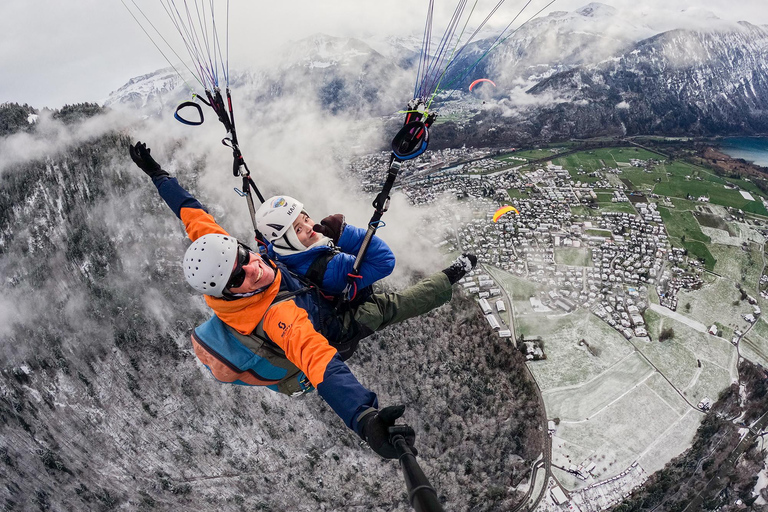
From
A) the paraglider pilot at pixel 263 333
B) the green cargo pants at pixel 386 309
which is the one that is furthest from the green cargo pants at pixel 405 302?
the paraglider pilot at pixel 263 333

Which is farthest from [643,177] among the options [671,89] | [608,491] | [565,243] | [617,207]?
[671,89]

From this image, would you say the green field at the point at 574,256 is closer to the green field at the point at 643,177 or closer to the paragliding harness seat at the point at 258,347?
the green field at the point at 643,177

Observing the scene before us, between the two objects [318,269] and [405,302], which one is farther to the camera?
[405,302]

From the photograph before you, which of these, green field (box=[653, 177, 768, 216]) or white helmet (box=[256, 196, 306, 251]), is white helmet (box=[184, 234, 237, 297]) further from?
green field (box=[653, 177, 768, 216])

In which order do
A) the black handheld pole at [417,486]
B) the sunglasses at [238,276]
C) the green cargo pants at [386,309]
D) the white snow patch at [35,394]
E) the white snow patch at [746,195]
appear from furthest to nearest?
the white snow patch at [746,195] < the white snow patch at [35,394] < the green cargo pants at [386,309] < the sunglasses at [238,276] < the black handheld pole at [417,486]

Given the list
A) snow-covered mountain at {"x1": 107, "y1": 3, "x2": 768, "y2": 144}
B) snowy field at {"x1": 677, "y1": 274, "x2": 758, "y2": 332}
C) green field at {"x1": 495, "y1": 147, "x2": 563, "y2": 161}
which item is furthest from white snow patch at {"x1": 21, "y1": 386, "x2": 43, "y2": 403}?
snow-covered mountain at {"x1": 107, "y1": 3, "x2": 768, "y2": 144}

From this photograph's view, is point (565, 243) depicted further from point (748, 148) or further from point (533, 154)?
point (748, 148)

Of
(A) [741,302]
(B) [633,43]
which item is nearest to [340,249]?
(A) [741,302]
